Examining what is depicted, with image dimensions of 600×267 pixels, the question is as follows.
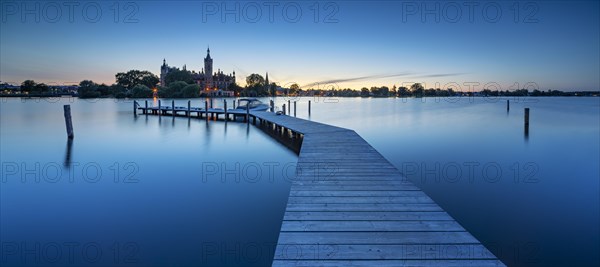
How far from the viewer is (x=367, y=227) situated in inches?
152

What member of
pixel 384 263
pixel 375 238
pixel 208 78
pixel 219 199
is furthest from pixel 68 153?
pixel 208 78

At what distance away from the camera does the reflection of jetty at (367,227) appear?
10.4ft

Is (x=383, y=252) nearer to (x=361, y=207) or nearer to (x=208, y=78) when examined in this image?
(x=361, y=207)

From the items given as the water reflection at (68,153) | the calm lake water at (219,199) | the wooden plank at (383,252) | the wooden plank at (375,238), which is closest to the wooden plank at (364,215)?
the wooden plank at (375,238)

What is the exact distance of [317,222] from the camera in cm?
402

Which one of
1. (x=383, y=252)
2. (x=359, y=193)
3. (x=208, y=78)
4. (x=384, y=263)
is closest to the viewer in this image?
(x=384, y=263)

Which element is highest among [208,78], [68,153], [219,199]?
[208,78]

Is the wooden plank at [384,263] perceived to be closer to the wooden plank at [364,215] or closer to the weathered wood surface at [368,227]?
the weathered wood surface at [368,227]

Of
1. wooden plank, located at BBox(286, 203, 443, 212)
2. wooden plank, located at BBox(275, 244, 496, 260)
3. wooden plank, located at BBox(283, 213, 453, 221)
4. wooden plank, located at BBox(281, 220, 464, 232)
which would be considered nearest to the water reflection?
wooden plank, located at BBox(286, 203, 443, 212)

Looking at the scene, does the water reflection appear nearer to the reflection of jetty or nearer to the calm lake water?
the calm lake water

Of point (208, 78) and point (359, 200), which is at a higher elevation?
point (208, 78)

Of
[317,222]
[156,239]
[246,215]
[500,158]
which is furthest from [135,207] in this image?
[500,158]

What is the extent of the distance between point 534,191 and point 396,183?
194 inches

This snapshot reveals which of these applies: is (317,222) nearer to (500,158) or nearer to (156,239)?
(156,239)
